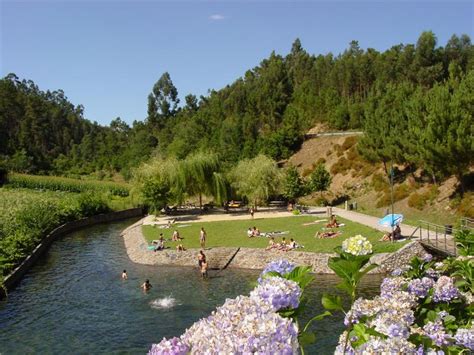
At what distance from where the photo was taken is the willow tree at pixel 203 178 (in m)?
50.9

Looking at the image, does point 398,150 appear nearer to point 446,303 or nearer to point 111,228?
point 111,228

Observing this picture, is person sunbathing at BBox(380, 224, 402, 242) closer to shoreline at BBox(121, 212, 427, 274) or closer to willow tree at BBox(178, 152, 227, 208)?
shoreline at BBox(121, 212, 427, 274)

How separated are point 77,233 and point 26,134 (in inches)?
3342

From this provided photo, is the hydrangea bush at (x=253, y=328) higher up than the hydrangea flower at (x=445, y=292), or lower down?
higher up

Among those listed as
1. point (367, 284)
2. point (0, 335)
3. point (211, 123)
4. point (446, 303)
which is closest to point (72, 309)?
point (0, 335)

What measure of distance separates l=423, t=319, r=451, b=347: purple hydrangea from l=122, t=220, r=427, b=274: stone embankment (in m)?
24.2

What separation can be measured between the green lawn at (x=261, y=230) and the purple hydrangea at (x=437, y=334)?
85.9 feet

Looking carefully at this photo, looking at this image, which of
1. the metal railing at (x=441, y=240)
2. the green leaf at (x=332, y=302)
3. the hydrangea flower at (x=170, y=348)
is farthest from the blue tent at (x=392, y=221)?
the hydrangea flower at (x=170, y=348)

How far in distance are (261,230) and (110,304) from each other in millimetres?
17448

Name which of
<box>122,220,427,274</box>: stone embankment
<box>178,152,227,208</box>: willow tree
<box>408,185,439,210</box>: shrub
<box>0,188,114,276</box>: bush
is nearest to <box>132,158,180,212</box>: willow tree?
<box>178,152,227,208</box>: willow tree

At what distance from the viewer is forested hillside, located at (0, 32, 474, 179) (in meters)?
41.7

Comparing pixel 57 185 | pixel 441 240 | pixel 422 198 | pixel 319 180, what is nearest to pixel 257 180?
pixel 319 180

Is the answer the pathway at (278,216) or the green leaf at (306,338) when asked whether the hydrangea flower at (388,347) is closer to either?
the green leaf at (306,338)

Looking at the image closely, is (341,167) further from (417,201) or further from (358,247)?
(358,247)
